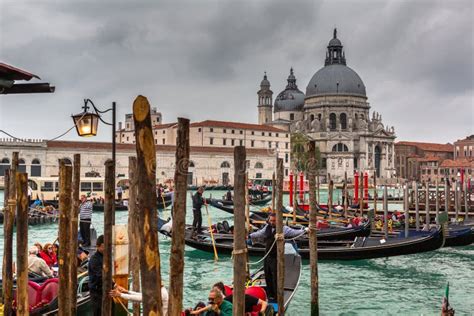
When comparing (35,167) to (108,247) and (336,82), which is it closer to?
(336,82)

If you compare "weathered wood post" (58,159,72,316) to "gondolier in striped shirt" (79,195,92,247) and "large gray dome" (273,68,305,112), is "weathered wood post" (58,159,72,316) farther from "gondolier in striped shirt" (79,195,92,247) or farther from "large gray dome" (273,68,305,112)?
"large gray dome" (273,68,305,112)

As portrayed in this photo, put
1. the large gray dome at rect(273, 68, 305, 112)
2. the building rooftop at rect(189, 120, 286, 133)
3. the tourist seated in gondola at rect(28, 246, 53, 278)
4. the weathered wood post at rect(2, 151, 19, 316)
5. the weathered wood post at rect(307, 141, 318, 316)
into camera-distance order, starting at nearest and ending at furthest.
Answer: the weathered wood post at rect(2, 151, 19, 316) → the tourist seated in gondola at rect(28, 246, 53, 278) → the weathered wood post at rect(307, 141, 318, 316) → the building rooftop at rect(189, 120, 286, 133) → the large gray dome at rect(273, 68, 305, 112)

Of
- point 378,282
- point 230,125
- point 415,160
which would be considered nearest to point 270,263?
point 378,282

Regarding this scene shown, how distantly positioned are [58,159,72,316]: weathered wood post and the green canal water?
287 cm

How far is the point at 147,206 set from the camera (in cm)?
250

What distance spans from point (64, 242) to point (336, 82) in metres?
52.3

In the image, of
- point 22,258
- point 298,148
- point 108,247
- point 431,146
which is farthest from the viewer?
point 431,146

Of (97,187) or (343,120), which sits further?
(343,120)

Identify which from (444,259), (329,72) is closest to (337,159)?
(329,72)

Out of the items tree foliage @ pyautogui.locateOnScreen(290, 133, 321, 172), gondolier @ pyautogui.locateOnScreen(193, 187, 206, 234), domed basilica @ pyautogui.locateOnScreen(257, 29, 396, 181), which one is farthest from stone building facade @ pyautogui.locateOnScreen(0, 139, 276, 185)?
gondolier @ pyautogui.locateOnScreen(193, 187, 206, 234)

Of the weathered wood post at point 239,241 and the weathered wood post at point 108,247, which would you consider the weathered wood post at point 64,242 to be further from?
the weathered wood post at point 239,241

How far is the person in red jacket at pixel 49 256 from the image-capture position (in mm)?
6621

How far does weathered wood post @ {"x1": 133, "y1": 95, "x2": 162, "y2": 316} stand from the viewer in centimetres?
240

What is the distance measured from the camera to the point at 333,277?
28.5ft
